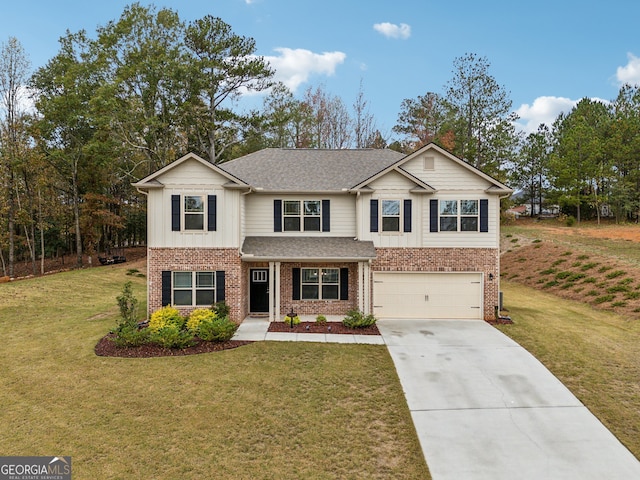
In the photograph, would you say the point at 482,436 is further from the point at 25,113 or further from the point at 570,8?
the point at 25,113

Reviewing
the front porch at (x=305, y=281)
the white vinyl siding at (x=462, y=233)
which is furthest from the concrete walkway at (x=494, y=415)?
the white vinyl siding at (x=462, y=233)

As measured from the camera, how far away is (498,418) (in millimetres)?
7227

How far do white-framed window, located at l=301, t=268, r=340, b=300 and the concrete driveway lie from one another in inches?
157

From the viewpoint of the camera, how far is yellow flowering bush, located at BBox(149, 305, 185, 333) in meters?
11.4

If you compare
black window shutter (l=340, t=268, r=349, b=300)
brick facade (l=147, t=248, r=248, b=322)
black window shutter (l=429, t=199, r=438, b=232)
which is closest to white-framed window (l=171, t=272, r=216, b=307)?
brick facade (l=147, t=248, r=248, b=322)

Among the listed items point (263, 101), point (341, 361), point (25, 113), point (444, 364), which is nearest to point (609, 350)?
point (444, 364)

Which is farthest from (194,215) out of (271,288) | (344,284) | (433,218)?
(433,218)

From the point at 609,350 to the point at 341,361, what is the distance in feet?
27.7

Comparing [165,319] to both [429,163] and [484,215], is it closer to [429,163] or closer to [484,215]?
[429,163]

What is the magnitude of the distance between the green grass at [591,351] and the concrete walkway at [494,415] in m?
0.39

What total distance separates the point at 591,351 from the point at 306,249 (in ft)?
33.0

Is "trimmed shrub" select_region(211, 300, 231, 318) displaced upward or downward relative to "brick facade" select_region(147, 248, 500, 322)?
downward

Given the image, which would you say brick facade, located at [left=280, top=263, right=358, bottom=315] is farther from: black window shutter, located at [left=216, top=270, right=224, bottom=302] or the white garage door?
A: black window shutter, located at [left=216, top=270, right=224, bottom=302]

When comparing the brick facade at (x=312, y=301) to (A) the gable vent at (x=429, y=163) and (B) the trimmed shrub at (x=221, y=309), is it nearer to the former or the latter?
(B) the trimmed shrub at (x=221, y=309)
